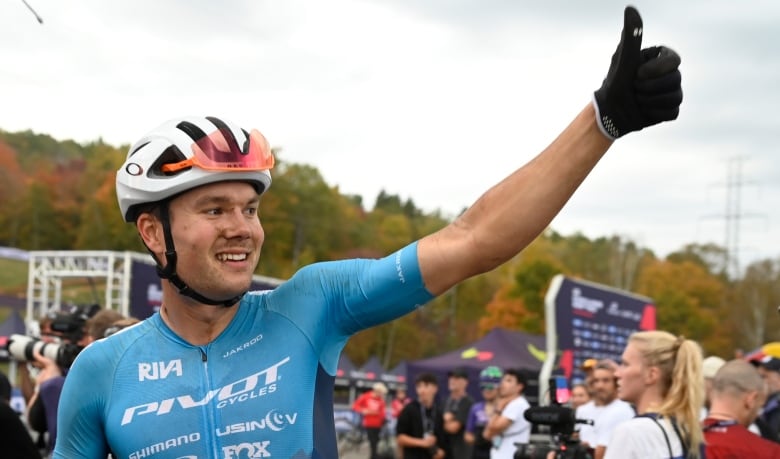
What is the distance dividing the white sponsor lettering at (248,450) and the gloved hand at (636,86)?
4.17 feet

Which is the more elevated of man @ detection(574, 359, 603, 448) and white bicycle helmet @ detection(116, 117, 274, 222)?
white bicycle helmet @ detection(116, 117, 274, 222)

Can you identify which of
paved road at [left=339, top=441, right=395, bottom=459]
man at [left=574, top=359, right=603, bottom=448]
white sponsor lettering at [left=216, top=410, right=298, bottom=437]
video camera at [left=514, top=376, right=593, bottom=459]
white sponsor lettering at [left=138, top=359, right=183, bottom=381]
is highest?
white sponsor lettering at [left=138, top=359, right=183, bottom=381]

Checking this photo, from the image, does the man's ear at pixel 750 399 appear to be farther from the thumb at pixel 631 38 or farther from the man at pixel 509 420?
the man at pixel 509 420

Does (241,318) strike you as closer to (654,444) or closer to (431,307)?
(654,444)

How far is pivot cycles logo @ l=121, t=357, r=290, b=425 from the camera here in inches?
107

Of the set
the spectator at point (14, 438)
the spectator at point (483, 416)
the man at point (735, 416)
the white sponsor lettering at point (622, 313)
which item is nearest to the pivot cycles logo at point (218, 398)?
the spectator at point (14, 438)

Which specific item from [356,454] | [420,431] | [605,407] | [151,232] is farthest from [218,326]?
[356,454]

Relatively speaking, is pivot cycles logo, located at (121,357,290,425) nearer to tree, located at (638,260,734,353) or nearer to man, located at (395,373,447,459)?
man, located at (395,373,447,459)

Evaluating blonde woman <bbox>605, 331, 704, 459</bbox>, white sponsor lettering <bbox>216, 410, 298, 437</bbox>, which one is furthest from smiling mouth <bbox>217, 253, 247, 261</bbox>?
blonde woman <bbox>605, 331, 704, 459</bbox>

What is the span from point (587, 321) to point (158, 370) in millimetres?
16264

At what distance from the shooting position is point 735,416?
543 cm

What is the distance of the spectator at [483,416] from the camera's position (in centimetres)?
1267

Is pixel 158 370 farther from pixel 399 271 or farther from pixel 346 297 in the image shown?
pixel 399 271

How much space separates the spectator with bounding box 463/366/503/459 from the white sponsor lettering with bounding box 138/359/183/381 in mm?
Result: 10145
